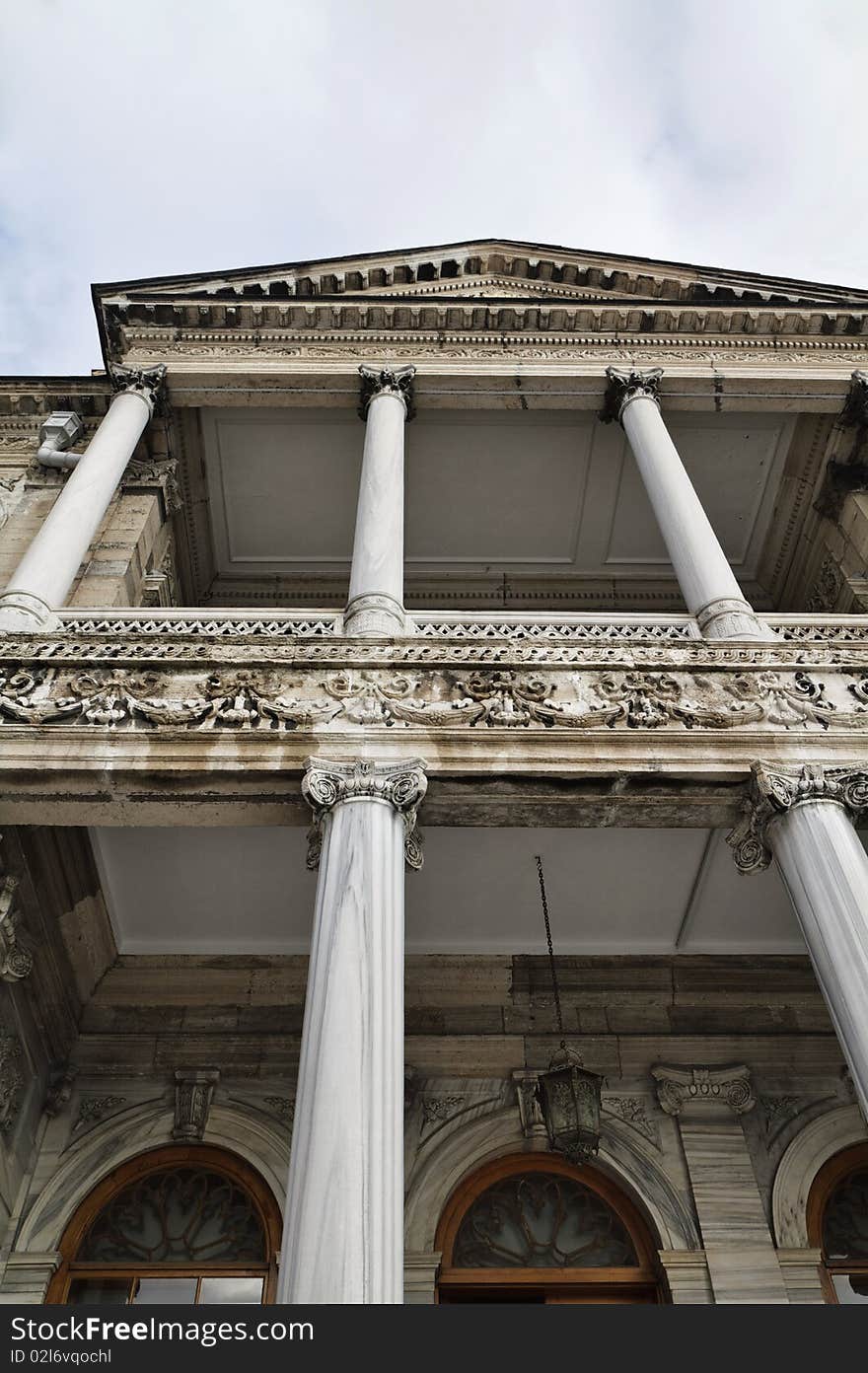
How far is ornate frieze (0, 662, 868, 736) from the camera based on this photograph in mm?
7027

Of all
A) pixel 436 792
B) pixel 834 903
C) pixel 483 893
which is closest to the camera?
pixel 834 903

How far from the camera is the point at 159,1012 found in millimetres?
9516

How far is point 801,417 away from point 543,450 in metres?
3.27

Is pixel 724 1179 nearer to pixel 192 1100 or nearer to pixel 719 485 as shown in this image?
pixel 192 1100

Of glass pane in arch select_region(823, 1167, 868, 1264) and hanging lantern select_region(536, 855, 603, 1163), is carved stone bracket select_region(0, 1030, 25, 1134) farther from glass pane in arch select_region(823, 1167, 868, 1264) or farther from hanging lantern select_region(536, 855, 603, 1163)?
glass pane in arch select_region(823, 1167, 868, 1264)

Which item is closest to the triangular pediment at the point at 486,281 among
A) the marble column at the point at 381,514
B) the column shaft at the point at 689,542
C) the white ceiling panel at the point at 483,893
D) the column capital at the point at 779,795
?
the marble column at the point at 381,514

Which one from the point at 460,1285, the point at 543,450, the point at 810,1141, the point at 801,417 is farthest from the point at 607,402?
the point at 460,1285

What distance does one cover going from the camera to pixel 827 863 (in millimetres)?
6016

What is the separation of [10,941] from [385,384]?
716 centimetres

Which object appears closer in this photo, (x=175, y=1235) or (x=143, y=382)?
(x=175, y=1235)

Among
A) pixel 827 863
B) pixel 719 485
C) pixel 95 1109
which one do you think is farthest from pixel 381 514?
pixel 719 485

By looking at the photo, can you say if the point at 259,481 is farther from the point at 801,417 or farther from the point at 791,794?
the point at 791,794

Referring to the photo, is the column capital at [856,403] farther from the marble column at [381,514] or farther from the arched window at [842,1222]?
the arched window at [842,1222]

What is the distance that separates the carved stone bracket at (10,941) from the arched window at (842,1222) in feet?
22.6
